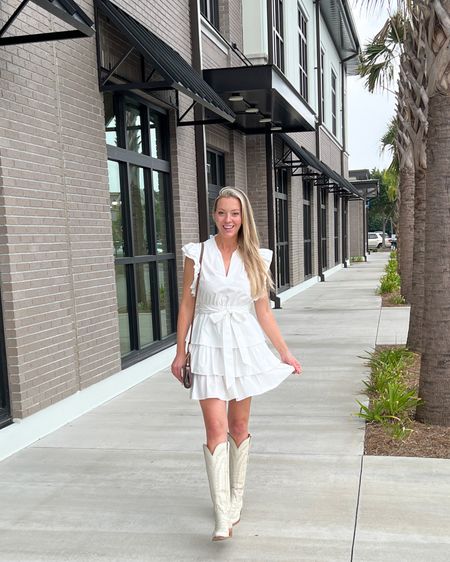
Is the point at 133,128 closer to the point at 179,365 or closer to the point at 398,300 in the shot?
the point at 179,365

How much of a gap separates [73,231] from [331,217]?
19.8 m

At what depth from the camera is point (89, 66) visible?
20.1ft

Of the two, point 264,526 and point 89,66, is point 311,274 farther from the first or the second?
point 264,526

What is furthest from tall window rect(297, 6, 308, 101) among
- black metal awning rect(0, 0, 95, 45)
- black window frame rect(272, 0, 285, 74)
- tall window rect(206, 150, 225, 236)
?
black metal awning rect(0, 0, 95, 45)

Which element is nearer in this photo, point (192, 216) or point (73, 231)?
point (73, 231)

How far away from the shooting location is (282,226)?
15.8 meters

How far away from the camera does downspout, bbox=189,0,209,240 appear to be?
887 centimetres

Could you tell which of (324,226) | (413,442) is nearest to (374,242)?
(324,226)

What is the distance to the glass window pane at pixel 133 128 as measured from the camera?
24.1 feet

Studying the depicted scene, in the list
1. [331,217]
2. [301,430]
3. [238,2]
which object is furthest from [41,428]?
[331,217]

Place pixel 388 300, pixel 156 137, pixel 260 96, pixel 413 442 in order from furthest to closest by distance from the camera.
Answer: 1. pixel 388 300
2. pixel 260 96
3. pixel 156 137
4. pixel 413 442

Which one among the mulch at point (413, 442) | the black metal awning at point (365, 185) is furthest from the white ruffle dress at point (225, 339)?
the black metal awning at point (365, 185)

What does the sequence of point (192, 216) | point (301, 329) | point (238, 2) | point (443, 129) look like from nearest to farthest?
point (443, 129)
point (192, 216)
point (301, 329)
point (238, 2)

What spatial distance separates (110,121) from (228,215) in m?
4.13
